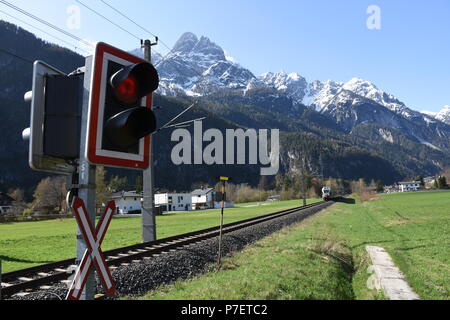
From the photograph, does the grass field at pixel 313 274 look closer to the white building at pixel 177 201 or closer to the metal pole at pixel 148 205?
the metal pole at pixel 148 205

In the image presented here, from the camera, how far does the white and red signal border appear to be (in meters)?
2.89

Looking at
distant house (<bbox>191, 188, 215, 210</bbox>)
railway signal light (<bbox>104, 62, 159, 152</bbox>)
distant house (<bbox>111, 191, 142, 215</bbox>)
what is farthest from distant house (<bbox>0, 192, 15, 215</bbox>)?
railway signal light (<bbox>104, 62, 159, 152</bbox>)

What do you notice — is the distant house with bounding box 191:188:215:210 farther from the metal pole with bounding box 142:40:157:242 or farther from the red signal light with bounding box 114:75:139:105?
the red signal light with bounding box 114:75:139:105

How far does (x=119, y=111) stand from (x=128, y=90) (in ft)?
0.73

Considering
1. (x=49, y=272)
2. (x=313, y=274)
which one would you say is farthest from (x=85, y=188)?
(x=49, y=272)

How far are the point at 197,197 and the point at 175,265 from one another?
118771mm

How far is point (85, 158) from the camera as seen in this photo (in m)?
2.84

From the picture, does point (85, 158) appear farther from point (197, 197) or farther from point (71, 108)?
point (197, 197)

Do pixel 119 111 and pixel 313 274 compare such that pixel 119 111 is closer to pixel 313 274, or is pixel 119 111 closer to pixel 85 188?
pixel 85 188

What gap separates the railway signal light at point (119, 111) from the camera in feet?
9.68

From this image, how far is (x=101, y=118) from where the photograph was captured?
2.98 m
